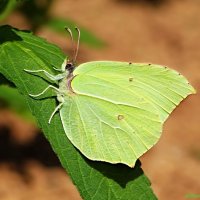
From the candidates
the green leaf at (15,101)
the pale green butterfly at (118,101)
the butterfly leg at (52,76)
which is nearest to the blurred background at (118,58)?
the green leaf at (15,101)

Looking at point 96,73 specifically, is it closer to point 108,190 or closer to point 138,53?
point 108,190

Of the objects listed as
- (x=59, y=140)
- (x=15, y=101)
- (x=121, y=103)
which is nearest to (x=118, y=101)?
(x=121, y=103)

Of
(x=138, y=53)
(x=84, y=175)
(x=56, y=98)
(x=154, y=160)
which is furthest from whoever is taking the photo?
(x=138, y=53)

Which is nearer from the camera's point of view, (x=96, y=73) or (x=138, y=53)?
(x=96, y=73)

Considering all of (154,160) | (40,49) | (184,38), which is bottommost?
(154,160)

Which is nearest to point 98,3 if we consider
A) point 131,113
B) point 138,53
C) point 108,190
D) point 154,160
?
point 138,53

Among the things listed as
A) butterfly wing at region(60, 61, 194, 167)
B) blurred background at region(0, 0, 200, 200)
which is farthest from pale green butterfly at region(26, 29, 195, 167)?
blurred background at region(0, 0, 200, 200)

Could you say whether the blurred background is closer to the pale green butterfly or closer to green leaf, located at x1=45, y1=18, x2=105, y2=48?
green leaf, located at x1=45, y1=18, x2=105, y2=48
